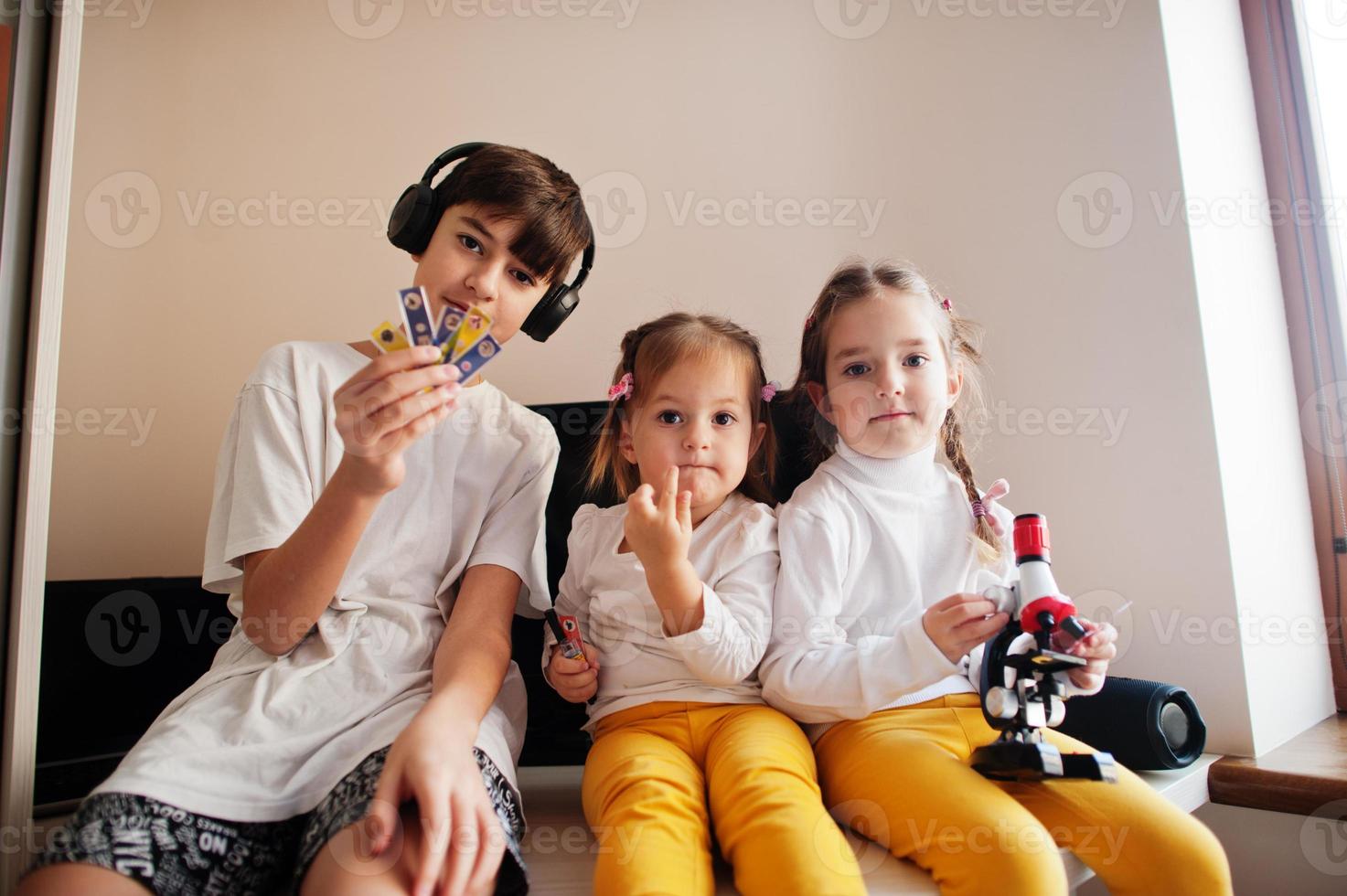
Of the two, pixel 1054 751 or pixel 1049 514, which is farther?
pixel 1049 514

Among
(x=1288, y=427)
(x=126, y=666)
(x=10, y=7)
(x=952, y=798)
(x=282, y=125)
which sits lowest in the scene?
(x=952, y=798)

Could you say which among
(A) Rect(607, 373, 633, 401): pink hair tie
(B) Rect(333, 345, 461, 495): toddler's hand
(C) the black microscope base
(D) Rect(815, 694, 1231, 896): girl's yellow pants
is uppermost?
(A) Rect(607, 373, 633, 401): pink hair tie

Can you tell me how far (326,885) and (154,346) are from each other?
143 centimetres

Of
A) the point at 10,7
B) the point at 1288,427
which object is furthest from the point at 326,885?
the point at 1288,427

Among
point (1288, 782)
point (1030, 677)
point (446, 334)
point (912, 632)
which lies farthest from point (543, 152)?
point (1288, 782)

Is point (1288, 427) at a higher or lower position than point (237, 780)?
higher

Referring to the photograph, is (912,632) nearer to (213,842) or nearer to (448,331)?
(448,331)

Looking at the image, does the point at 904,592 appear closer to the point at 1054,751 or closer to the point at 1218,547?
the point at 1054,751

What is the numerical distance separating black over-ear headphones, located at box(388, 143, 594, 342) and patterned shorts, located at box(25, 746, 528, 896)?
61 cm

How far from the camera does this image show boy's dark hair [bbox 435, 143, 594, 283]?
3.67 ft

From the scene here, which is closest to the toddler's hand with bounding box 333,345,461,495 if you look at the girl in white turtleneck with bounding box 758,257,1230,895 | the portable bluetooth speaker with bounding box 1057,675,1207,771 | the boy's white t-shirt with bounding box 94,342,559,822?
the boy's white t-shirt with bounding box 94,342,559,822

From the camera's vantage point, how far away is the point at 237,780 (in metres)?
0.80

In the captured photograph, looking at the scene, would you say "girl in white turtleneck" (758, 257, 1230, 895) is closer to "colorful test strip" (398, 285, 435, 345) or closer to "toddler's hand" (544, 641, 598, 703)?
"toddler's hand" (544, 641, 598, 703)

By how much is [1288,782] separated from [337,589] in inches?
50.2
